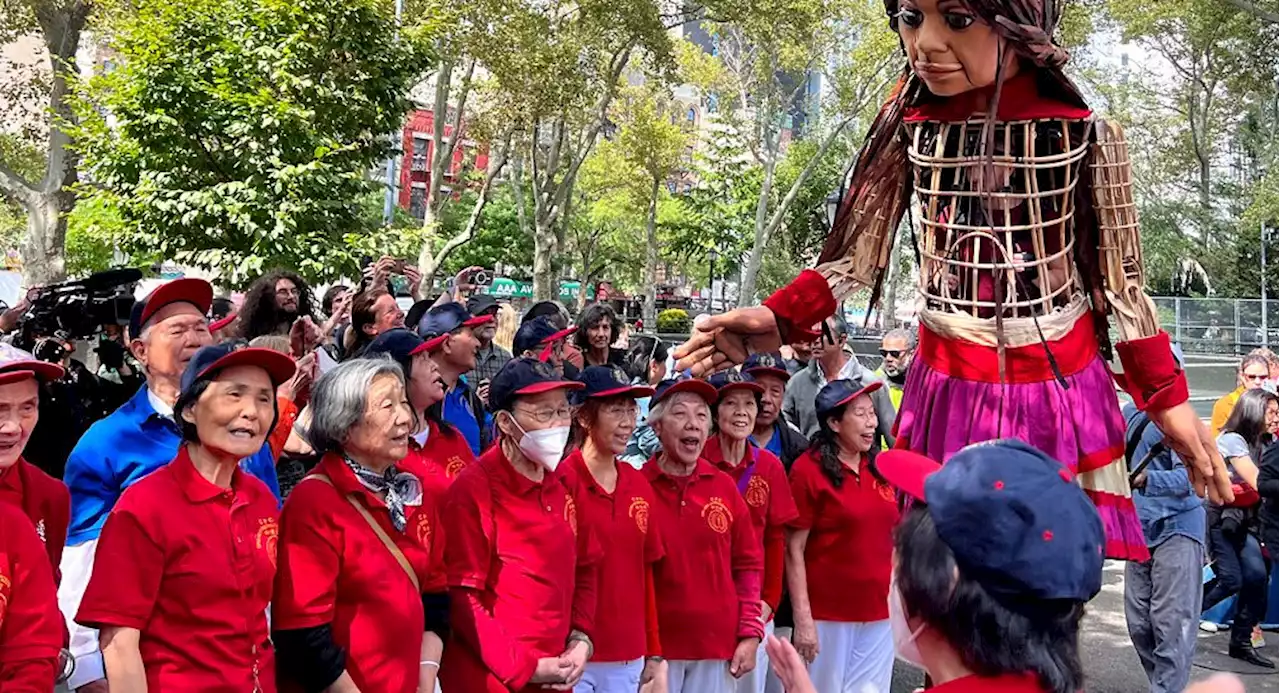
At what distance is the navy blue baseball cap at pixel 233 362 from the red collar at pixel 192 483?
20cm

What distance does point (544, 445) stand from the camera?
3691 millimetres

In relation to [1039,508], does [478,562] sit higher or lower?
Answer: lower

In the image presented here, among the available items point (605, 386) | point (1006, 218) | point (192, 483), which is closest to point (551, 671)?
point (605, 386)

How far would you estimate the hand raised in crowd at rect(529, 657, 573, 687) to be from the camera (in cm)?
357

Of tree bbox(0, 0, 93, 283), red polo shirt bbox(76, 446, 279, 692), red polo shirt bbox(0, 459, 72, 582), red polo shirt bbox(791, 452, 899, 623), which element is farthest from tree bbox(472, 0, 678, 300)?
red polo shirt bbox(76, 446, 279, 692)

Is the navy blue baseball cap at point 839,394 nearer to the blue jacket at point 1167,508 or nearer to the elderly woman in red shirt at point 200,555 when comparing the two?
the blue jacket at point 1167,508

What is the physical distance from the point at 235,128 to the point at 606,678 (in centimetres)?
547

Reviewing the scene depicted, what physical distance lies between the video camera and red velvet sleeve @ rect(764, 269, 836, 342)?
3.86 metres

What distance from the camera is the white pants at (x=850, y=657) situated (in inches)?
194

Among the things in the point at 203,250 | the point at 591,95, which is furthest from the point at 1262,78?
the point at 203,250

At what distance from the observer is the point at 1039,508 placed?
164 cm

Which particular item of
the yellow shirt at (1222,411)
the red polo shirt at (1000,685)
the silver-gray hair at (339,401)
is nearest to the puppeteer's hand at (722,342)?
the silver-gray hair at (339,401)

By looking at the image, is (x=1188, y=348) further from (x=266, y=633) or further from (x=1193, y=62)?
(x=266, y=633)

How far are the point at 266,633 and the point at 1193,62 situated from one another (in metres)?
31.1
